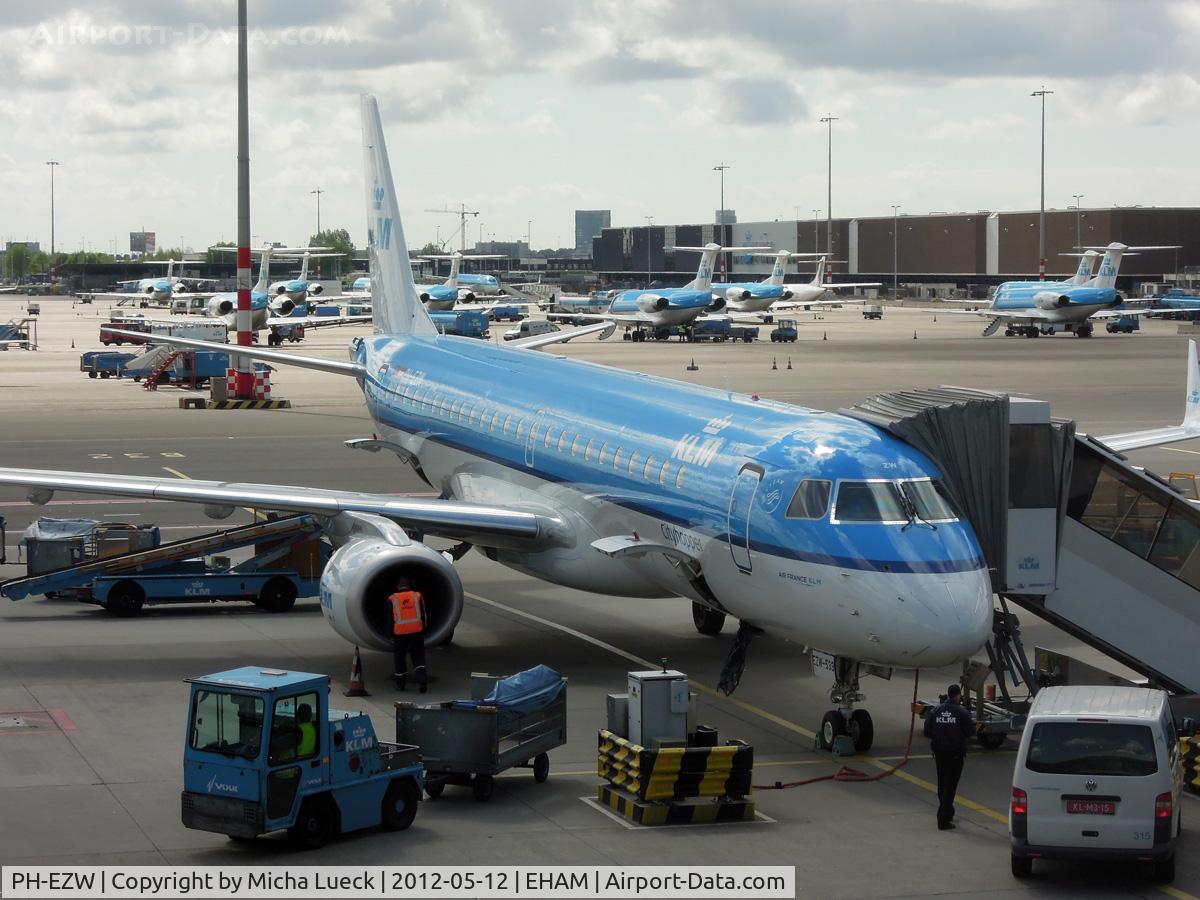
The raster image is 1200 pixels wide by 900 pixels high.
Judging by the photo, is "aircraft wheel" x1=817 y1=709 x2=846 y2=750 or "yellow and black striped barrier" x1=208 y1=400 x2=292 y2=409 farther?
"yellow and black striped barrier" x1=208 y1=400 x2=292 y2=409

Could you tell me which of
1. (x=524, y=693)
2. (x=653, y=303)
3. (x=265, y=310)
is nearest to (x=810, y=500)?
(x=524, y=693)

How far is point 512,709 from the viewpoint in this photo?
19750 millimetres

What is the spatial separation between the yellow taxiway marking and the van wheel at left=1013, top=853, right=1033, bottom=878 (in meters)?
1.25

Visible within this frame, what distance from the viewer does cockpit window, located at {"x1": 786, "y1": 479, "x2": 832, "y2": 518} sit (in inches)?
824

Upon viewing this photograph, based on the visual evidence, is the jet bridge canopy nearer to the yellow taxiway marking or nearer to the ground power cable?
the ground power cable

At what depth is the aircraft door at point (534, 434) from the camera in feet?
95.1

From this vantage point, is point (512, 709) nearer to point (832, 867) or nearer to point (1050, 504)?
point (832, 867)

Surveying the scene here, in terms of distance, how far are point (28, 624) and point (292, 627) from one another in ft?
15.3

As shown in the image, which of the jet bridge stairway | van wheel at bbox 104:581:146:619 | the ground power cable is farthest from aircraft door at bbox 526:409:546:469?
the ground power cable

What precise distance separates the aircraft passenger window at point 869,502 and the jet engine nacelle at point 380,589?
286 inches

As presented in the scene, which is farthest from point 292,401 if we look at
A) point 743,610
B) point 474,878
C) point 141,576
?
point 474,878

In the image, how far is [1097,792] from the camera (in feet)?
54.1

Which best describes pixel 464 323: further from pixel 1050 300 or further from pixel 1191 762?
pixel 1191 762

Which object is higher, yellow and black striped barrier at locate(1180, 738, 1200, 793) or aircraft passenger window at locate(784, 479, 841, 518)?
aircraft passenger window at locate(784, 479, 841, 518)
